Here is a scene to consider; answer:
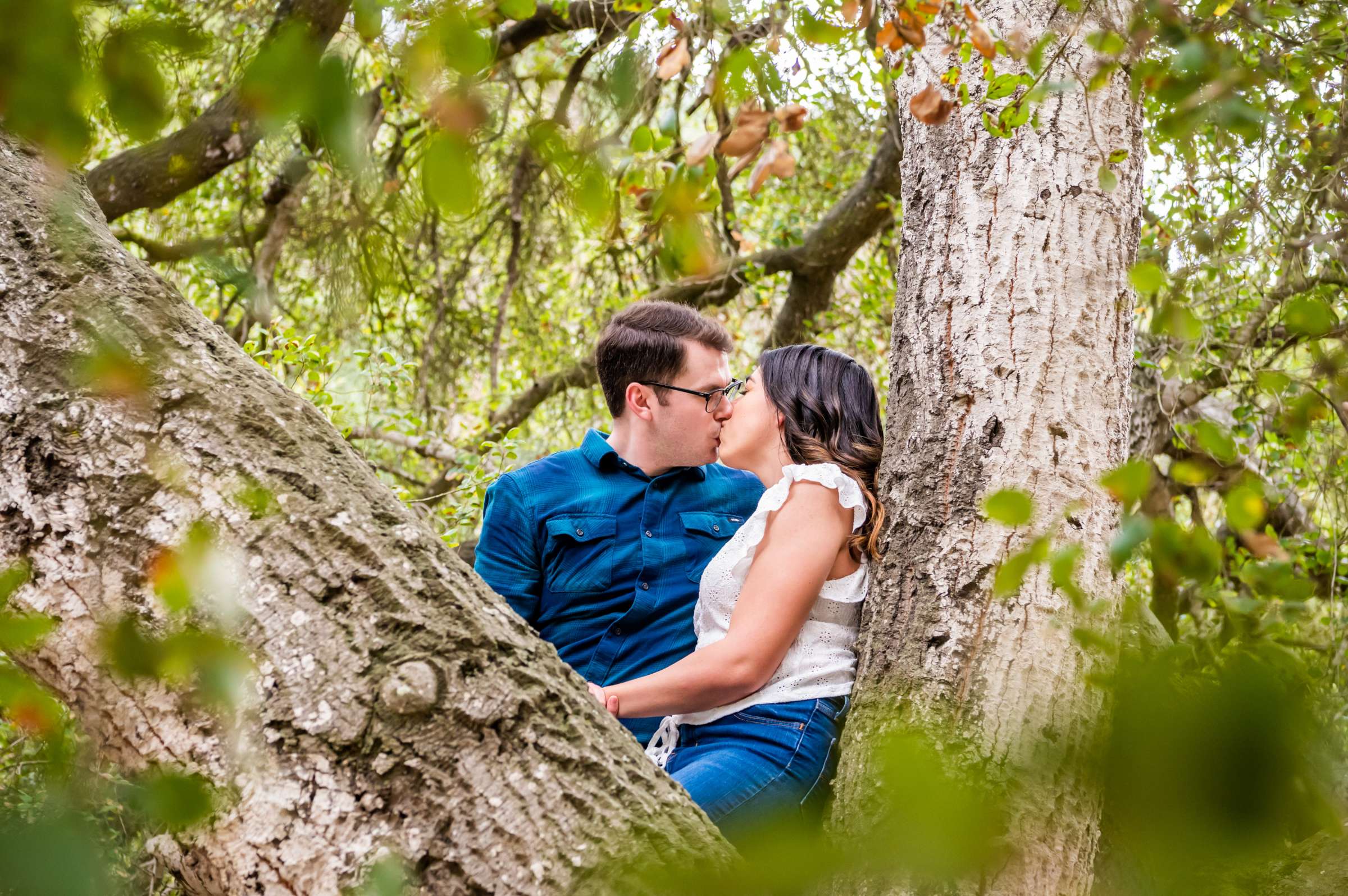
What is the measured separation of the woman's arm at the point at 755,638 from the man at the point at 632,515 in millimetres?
542

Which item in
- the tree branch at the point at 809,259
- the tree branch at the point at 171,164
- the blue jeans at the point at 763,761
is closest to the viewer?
the blue jeans at the point at 763,761

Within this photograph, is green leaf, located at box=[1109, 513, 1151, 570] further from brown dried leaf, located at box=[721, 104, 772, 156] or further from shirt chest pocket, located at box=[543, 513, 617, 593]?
shirt chest pocket, located at box=[543, 513, 617, 593]

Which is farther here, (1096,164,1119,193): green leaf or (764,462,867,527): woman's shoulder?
(764,462,867,527): woman's shoulder

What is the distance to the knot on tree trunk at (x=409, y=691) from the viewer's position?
3.58 feet

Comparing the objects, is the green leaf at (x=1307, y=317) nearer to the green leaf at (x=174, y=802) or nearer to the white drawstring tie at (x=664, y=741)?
the green leaf at (x=174, y=802)

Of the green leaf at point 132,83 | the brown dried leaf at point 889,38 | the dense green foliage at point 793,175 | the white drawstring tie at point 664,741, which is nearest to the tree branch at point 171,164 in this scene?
the dense green foliage at point 793,175

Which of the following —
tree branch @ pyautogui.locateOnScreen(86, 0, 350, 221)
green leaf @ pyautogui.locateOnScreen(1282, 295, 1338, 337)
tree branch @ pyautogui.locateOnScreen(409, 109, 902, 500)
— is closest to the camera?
green leaf @ pyautogui.locateOnScreen(1282, 295, 1338, 337)

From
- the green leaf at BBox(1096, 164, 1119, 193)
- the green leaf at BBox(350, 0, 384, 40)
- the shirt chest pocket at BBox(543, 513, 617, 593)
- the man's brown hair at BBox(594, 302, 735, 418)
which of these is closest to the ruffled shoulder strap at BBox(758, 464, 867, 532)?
the shirt chest pocket at BBox(543, 513, 617, 593)

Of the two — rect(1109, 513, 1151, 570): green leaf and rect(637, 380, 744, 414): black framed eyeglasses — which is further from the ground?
rect(637, 380, 744, 414): black framed eyeglasses

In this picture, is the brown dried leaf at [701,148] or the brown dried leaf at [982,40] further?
the brown dried leaf at [982,40]

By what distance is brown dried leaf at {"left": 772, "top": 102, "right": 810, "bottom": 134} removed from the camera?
1.12 meters

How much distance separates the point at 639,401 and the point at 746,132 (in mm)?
1944

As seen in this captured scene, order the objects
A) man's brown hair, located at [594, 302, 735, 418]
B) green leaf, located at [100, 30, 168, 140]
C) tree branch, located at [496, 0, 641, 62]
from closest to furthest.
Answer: green leaf, located at [100, 30, 168, 140]
man's brown hair, located at [594, 302, 735, 418]
tree branch, located at [496, 0, 641, 62]

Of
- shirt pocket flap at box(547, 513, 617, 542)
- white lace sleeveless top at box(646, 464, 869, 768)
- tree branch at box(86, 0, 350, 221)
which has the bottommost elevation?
white lace sleeveless top at box(646, 464, 869, 768)
